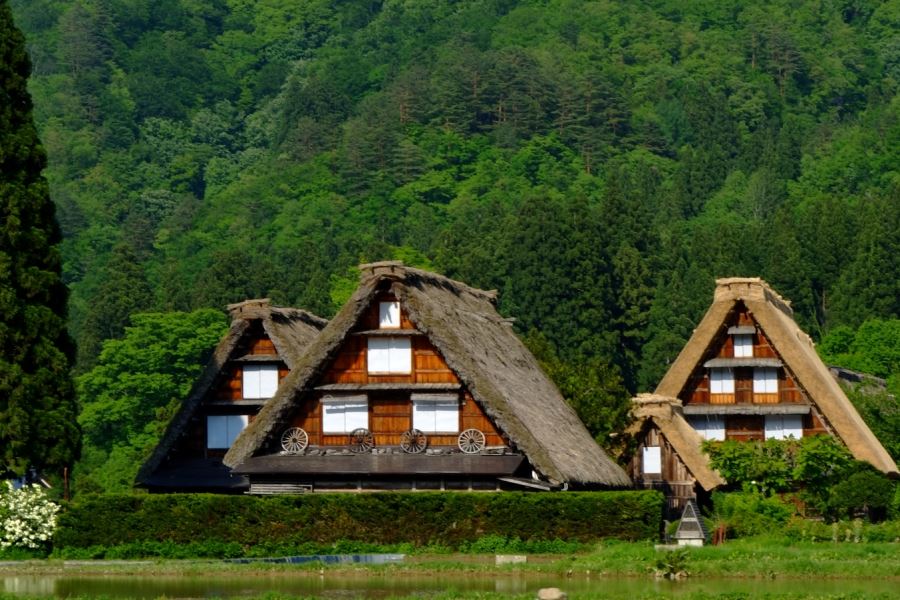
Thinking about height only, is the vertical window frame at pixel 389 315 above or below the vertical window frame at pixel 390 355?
above

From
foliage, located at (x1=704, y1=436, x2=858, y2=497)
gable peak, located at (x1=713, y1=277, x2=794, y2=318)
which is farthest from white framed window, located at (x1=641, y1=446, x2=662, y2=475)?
gable peak, located at (x1=713, y1=277, x2=794, y2=318)

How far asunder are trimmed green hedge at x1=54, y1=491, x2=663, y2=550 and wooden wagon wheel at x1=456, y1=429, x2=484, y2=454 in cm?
456

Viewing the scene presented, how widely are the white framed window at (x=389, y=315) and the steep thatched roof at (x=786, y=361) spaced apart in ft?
56.3

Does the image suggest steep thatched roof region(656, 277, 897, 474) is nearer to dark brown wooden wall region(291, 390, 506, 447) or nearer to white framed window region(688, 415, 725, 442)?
white framed window region(688, 415, 725, 442)

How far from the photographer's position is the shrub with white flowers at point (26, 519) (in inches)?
2237

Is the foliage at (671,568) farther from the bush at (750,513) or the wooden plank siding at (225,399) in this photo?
the wooden plank siding at (225,399)

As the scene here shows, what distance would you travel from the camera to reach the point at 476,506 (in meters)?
56.8

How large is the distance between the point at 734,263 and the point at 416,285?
243 ft

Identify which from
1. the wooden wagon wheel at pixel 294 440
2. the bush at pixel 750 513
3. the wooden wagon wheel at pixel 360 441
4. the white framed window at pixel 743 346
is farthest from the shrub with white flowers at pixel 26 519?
the white framed window at pixel 743 346

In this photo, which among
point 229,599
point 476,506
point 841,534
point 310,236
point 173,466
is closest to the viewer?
point 229,599

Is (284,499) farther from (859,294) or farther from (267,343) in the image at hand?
(859,294)

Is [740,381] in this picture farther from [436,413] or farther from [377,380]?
[377,380]

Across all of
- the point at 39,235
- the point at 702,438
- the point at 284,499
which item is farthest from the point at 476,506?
the point at 702,438

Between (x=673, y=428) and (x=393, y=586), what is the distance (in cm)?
2875
